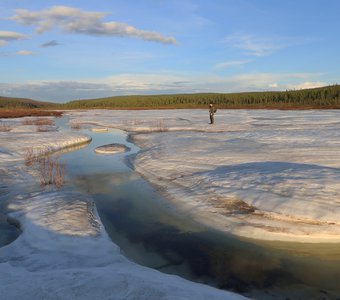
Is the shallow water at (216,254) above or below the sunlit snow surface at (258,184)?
below

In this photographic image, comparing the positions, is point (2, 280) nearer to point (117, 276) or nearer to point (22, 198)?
point (117, 276)

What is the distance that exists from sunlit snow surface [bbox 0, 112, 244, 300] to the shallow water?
1.99 feet

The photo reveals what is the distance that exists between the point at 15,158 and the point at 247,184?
39.2 ft

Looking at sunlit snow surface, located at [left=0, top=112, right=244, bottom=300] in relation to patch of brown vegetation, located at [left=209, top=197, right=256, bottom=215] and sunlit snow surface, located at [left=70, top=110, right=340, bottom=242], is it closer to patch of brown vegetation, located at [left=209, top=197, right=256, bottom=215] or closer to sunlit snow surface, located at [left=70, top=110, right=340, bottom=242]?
sunlit snow surface, located at [left=70, top=110, right=340, bottom=242]

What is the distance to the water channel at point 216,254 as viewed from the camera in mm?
6180

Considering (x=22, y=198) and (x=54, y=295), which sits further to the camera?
(x=22, y=198)

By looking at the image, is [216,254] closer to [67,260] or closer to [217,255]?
[217,255]

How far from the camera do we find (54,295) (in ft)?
15.7

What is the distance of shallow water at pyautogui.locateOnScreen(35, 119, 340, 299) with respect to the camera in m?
6.18

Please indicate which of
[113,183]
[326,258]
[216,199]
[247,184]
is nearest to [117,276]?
[326,258]

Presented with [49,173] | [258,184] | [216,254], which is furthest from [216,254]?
[49,173]

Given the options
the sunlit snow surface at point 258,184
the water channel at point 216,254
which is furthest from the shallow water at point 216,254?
the sunlit snow surface at point 258,184

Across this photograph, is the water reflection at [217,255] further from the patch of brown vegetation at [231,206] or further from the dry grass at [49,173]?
the dry grass at [49,173]

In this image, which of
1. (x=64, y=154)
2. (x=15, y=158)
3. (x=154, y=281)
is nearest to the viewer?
(x=154, y=281)
